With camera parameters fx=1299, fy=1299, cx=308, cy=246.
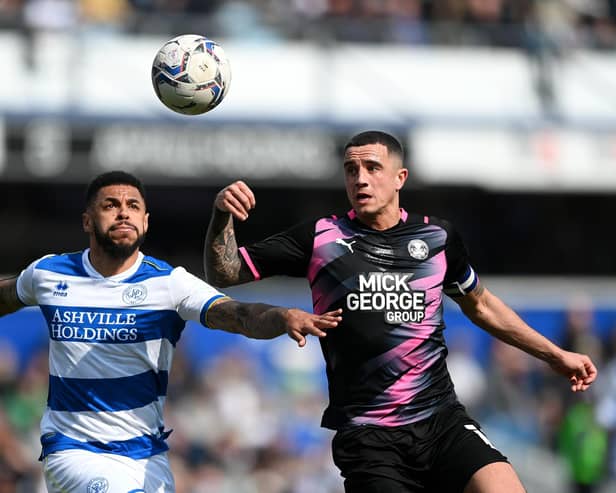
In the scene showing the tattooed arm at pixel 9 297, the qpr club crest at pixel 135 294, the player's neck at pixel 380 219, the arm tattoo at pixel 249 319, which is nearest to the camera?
the arm tattoo at pixel 249 319

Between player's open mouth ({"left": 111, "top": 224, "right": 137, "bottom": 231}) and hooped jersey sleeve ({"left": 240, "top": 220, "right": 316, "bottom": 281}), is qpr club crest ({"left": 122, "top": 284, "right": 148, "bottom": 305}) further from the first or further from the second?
hooped jersey sleeve ({"left": 240, "top": 220, "right": 316, "bottom": 281})

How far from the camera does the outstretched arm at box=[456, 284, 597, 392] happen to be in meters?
7.44

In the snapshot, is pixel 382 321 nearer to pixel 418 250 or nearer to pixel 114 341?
pixel 418 250

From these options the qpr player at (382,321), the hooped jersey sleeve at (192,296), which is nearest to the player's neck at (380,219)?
the qpr player at (382,321)

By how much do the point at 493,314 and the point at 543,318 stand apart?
28.8ft

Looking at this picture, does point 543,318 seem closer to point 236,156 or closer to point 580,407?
point 580,407

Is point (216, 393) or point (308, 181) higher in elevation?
point (308, 181)

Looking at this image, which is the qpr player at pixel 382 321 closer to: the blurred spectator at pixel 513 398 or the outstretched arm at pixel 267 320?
the outstretched arm at pixel 267 320

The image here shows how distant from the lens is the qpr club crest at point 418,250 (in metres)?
7.25

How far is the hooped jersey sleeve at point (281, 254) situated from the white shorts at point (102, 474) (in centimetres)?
118

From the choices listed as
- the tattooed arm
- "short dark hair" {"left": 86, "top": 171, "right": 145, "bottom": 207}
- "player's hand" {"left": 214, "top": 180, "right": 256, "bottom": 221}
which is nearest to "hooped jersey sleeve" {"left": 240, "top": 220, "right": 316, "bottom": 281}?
"player's hand" {"left": 214, "top": 180, "right": 256, "bottom": 221}

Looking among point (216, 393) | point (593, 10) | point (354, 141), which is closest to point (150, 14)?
point (216, 393)

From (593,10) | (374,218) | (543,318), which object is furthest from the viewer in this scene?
(593,10)

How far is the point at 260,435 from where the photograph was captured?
1475cm
